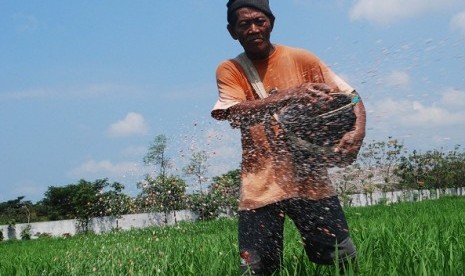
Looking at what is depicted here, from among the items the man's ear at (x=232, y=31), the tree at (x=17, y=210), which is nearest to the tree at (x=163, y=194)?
the tree at (x=17, y=210)

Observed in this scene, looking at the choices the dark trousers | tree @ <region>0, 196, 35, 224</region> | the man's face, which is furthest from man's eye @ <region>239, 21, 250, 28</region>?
tree @ <region>0, 196, 35, 224</region>

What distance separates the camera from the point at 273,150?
2.61 meters

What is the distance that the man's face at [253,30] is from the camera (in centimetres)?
273

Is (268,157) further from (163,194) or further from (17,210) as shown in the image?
(17,210)

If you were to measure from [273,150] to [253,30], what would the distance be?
1.73ft

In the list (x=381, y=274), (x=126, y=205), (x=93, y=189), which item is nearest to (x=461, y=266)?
(x=381, y=274)

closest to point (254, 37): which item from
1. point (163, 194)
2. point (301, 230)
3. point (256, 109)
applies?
point (256, 109)

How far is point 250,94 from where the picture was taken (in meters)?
2.81

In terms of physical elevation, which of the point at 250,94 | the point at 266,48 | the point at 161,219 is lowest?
the point at 161,219

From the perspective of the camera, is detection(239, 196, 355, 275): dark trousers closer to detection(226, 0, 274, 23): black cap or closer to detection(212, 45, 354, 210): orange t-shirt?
detection(212, 45, 354, 210): orange t-shirt

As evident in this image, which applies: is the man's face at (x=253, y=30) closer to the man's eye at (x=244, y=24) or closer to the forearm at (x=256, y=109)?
the man's eye at (x=244, y=24)

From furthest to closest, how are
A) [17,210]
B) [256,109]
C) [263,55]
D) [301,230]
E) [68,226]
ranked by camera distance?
[17,210], [68,226], [263,55], [301,230], [256,109]

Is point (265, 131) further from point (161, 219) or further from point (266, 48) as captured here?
point (161, 219)

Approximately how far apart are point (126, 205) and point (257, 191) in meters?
22.8
